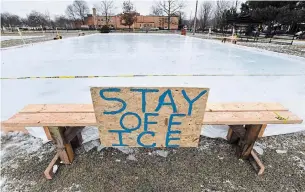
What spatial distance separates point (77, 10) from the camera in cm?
6122

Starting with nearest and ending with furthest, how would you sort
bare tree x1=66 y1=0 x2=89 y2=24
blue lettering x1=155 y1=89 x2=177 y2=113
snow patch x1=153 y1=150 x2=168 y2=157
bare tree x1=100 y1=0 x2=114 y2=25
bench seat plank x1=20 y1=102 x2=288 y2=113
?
blue lettering x1=155 y1=89 x2=177 y2=113, bench seat plank x1=20 y1=102 x2=288 y2=113, snow patch x1=153 y1=150 x2=168 y2=157, bare tree x1=100 y1=0 x2=114 y2=25, bare tree x1=66 y1=0 x2=89 y2=24

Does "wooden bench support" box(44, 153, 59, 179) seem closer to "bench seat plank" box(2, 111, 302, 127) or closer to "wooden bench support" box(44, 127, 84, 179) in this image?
"wooden bench support" box(44, 127, 84, 179)

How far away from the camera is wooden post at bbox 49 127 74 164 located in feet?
5.90

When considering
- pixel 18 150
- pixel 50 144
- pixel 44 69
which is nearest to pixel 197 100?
pixel 50 144

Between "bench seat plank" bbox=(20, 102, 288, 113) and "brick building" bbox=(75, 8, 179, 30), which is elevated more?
"bench seat plank" bbox=(20, 102, 288, 113)

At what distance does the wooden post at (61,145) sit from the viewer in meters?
1.80

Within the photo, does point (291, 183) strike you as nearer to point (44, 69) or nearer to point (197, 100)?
point (197, 100)

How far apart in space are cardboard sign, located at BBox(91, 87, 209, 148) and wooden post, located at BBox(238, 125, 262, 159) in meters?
0.68

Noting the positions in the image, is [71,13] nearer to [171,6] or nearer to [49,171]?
[171,6]

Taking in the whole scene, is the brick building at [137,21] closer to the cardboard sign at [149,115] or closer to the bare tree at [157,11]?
the bare tree at [157,11]

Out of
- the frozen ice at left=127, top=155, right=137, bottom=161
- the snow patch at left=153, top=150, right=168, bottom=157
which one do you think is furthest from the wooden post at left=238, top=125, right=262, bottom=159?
the frozen ice at left=127, top=155, right=137, bottom=161

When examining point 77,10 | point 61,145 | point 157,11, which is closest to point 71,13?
point 77,10

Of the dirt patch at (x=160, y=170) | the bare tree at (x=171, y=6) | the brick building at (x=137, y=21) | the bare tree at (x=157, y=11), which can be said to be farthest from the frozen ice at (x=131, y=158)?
the brick building at (x=137, y=21)

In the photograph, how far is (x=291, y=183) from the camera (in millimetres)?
1804
